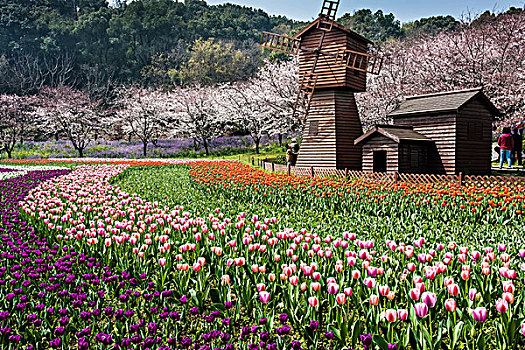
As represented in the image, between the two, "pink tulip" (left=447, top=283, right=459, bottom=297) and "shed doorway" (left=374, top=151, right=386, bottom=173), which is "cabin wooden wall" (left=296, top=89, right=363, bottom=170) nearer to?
"shed doorway" (left=374, top=151, right=386, bottom=173)

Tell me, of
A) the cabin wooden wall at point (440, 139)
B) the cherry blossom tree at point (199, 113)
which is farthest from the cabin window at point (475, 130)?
the cherry blossom tree at point (199, 113)

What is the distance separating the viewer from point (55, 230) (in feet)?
20.6

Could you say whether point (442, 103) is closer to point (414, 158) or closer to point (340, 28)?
point (414, 158)

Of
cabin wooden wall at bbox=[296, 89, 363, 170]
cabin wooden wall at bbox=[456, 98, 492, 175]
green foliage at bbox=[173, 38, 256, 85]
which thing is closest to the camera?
cabin wooden wall at bbox=[456, 98, 492, 175]

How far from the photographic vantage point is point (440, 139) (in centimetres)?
1566

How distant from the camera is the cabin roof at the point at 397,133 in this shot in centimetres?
1493

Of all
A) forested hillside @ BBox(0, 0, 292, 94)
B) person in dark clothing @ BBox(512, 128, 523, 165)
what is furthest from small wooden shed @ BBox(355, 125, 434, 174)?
forested hillside @ BBox(0, 0, 292, 94)

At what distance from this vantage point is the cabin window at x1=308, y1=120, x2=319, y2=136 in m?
17.9

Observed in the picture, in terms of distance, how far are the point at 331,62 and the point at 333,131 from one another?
2.73 m

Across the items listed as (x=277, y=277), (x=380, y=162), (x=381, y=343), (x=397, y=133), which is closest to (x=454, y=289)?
(x=381, y=343)

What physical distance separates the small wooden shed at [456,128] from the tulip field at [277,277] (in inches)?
248

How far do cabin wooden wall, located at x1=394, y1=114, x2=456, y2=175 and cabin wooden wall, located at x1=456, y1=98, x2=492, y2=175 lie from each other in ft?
0.69

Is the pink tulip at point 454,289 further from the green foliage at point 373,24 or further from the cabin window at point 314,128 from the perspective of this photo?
the green foliage at point 373,24

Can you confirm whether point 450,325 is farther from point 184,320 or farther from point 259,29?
point 259,29
